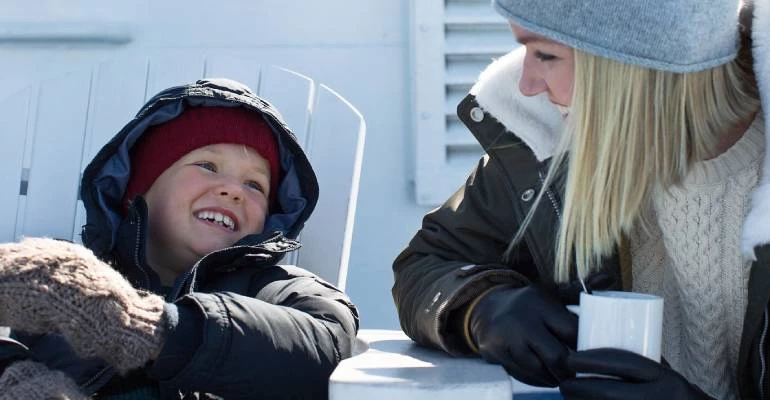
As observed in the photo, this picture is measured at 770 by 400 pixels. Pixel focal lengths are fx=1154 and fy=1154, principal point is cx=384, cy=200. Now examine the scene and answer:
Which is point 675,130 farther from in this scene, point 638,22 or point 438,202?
point 438,202

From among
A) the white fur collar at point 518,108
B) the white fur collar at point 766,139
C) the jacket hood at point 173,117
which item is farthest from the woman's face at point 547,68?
the jacket hood at point 173,117

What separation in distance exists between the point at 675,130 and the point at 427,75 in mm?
1136

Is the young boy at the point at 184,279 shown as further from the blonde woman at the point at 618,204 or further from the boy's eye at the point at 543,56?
the boy's eye at the point at 543,56

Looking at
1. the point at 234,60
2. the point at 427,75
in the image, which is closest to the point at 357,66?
the point at 427,75

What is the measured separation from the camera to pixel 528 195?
1.64 m

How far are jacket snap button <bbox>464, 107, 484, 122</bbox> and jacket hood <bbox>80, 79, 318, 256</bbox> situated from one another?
1.30 ft

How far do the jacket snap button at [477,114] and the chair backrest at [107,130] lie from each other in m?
0.40

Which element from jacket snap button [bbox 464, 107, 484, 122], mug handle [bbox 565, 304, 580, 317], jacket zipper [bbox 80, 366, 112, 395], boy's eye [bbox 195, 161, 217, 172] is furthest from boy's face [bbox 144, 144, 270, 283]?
mug handle [bbox 565, 304, 580, 317]

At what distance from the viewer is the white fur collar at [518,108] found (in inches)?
65.2

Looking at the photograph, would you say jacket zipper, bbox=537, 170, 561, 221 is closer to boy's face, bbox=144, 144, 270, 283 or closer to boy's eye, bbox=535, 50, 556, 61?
boy's eye, bbox=535, 50, 556, 61

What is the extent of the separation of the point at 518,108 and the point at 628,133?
0.26 m

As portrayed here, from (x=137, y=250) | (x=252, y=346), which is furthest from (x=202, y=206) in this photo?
(x=252, y=346)

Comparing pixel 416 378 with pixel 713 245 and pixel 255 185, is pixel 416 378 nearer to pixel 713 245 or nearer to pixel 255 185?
pixel 713 245

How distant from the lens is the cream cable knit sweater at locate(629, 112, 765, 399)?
1.53 m
